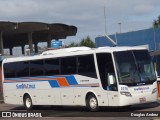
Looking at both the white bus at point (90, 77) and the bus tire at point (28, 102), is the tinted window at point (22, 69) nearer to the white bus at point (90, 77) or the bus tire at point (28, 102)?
the white bus at point (90, 77)

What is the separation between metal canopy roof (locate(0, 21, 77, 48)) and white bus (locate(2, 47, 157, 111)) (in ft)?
79.2

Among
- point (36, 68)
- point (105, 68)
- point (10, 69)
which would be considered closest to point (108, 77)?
point (105, 68)

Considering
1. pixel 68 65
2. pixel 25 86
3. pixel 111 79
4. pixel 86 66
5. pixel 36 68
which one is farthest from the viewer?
pixel 25 86

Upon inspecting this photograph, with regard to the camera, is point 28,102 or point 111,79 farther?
point 28,102

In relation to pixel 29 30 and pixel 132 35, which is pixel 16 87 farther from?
pixel 29 30

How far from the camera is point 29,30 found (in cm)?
5431

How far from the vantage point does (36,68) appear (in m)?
26.3

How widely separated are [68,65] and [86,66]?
4.93ft

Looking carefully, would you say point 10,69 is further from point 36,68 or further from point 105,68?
point 105,68

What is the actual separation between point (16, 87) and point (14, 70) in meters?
0.98

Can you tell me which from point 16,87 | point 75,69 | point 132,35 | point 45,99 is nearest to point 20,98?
point 16,87

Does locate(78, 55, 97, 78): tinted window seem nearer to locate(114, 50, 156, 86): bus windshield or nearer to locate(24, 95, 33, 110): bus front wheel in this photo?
locate(114, 50, 156, 86): bus windshield

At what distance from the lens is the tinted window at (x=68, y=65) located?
23341 mm

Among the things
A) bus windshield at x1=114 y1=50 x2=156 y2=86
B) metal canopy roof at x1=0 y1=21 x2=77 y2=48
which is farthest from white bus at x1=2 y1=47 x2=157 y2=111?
metal canopy roof at x1=0 y1=21 x2=77 y2=48
